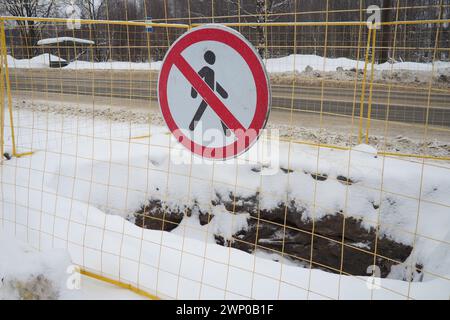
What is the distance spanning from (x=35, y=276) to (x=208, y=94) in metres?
1.79

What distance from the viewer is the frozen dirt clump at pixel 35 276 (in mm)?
2789

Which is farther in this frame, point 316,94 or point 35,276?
point 316,94

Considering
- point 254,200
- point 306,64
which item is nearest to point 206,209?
point 254,200

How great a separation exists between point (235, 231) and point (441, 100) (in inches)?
313

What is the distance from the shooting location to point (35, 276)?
111 inches

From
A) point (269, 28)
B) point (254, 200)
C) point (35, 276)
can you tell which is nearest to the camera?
point (35, 276)

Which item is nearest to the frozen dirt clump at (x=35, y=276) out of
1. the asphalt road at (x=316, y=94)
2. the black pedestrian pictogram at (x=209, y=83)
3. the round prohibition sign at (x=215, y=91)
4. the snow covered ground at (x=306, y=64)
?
the round prohibition sign at (x=215, y=91)

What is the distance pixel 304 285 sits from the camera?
11.2ft

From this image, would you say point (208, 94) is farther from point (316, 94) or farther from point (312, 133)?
point (316, 94)

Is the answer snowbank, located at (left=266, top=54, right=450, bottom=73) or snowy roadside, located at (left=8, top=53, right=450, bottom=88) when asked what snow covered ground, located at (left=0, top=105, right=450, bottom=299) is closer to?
snowy roadside, located at (left=8, top=53, right=450, bottom=88)
